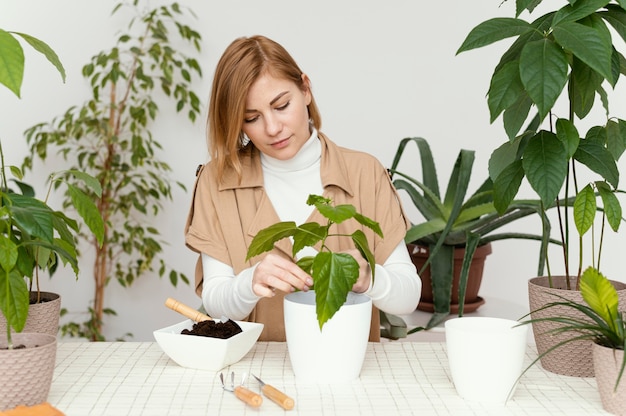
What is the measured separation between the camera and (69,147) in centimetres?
328

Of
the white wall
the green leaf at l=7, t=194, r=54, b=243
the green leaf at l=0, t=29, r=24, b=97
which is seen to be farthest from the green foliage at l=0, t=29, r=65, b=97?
the white wall

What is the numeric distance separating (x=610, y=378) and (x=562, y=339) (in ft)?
0.74

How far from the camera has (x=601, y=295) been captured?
1.18m

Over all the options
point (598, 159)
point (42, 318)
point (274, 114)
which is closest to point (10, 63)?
point (42, 318)

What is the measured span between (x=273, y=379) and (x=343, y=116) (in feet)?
6.84

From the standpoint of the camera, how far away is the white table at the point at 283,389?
3.90ft

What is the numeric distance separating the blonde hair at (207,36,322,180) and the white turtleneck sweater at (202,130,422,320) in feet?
0.41

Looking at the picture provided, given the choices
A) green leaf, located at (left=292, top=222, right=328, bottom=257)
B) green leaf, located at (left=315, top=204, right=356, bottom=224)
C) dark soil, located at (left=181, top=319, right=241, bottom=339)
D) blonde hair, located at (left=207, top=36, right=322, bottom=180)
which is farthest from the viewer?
blonde hair, located at (left=207, top=36, right=322, bottom=180)

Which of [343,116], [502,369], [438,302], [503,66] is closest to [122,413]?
[502,369]

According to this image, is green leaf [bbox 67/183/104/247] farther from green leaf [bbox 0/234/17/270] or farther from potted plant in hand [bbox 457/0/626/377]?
potted plant in hand [bbox 457/0/626/377]

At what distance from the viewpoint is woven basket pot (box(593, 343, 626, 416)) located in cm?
115

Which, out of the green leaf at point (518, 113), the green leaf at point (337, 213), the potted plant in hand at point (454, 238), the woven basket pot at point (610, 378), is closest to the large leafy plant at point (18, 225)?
the green leaf at point (337, 213)

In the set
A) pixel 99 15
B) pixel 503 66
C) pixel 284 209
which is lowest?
pixel 284 209

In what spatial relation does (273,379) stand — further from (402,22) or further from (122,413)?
(402,22)
